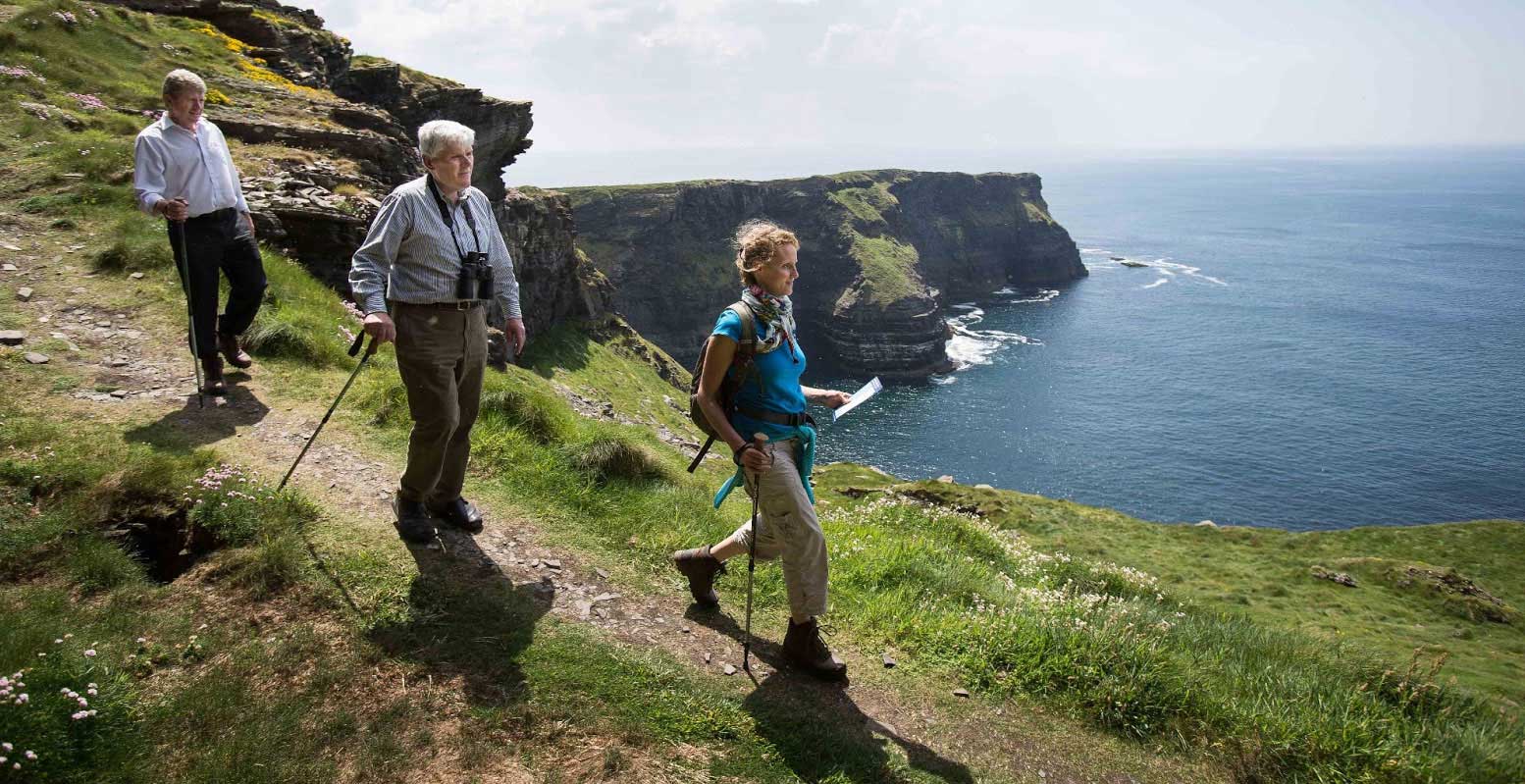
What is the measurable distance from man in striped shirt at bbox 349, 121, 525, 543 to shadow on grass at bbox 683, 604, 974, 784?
3.44 metres

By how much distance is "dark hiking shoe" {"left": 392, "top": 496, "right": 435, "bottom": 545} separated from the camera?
6926 mm

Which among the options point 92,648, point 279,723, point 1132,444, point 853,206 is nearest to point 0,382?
point 92,648

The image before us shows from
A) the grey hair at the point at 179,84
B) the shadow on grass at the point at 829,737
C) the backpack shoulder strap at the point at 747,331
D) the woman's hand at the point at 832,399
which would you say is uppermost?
the grey hair at the point at 179,84

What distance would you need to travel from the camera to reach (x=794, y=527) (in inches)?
229

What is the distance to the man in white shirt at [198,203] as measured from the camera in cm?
846

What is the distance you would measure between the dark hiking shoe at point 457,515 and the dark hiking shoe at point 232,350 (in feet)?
15.6

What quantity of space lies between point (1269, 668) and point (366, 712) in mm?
7536

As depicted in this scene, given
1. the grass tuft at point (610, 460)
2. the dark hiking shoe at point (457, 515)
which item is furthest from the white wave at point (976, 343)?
the dark hiking shoe at point (457, 515)

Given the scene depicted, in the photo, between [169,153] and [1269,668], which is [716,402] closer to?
[1269,668]

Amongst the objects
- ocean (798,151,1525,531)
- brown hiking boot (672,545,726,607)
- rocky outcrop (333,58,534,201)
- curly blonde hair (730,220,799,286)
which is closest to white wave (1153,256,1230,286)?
ocean (798,151,1525,531)

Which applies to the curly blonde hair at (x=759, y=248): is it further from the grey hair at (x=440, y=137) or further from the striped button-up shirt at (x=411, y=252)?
the grey hair at (x=440, y=137)

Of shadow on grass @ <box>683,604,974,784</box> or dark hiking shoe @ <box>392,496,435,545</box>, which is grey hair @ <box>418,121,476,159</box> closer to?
dark hiking shoe @ <box>392,496,435,545</box>

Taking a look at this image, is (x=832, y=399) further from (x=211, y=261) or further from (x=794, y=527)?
(x=211, y=261)

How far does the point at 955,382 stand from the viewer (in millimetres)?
117000
